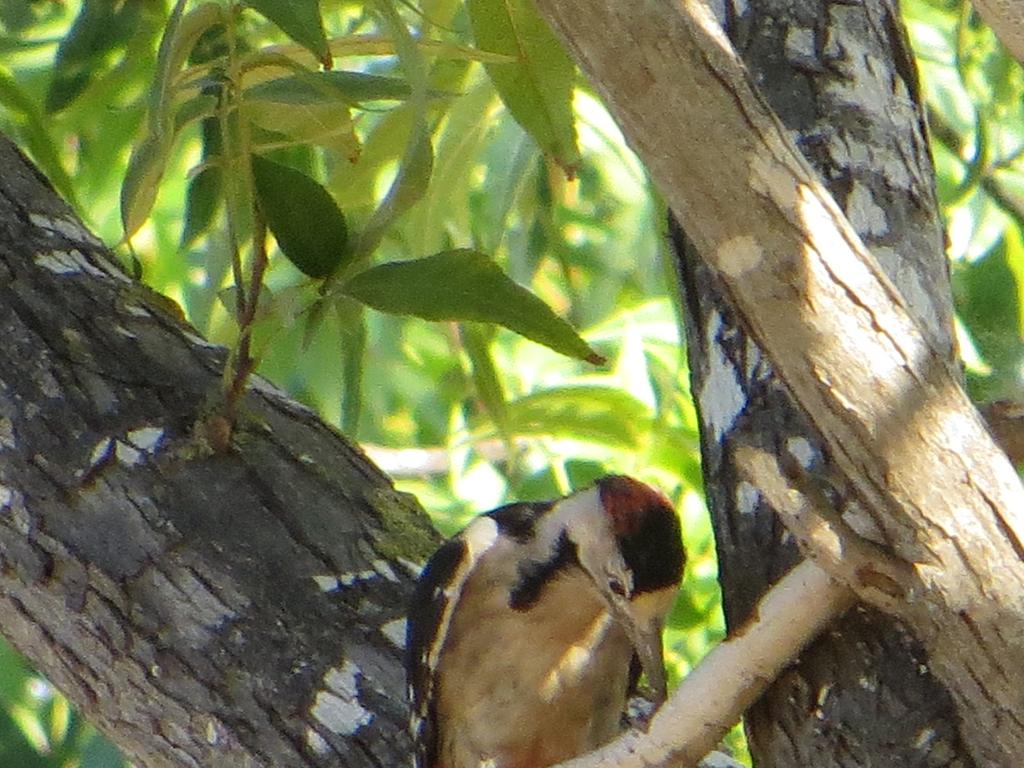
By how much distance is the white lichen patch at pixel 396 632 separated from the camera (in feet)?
6.85

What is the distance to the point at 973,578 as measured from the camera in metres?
1.44

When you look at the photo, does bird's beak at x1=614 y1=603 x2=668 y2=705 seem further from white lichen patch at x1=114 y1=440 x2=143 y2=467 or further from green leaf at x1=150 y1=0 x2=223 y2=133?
green leaf at x1=150 y1=0 x2=223 y2=133

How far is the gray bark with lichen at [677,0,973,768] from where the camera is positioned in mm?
1638

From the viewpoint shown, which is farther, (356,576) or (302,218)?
(356,576)

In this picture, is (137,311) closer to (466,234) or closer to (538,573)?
(538,573)

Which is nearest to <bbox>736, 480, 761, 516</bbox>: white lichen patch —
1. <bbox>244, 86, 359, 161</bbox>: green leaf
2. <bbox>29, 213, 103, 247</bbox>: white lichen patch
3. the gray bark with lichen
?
the gray bark with lichen

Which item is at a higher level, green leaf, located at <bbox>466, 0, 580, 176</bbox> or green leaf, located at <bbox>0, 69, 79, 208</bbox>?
green leaf, located at <bbox>466, 0, 580, 176</bbox>

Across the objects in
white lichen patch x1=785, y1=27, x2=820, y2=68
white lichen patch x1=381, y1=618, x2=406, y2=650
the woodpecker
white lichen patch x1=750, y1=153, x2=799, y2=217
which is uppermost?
→ white lichen patch x1=750, y1=153, x2=799, y2=217

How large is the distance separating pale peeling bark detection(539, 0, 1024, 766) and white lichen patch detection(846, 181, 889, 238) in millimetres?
445

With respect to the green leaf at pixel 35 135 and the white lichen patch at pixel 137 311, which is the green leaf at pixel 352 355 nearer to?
the white lichen patch at pixel 137 311

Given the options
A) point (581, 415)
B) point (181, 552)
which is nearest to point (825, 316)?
point (181, 552)

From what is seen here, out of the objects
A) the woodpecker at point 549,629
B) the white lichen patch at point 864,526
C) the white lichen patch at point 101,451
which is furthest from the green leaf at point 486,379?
the white lichen patch at point 864,526

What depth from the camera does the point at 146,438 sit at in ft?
7.06

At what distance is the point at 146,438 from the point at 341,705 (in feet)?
1.51
